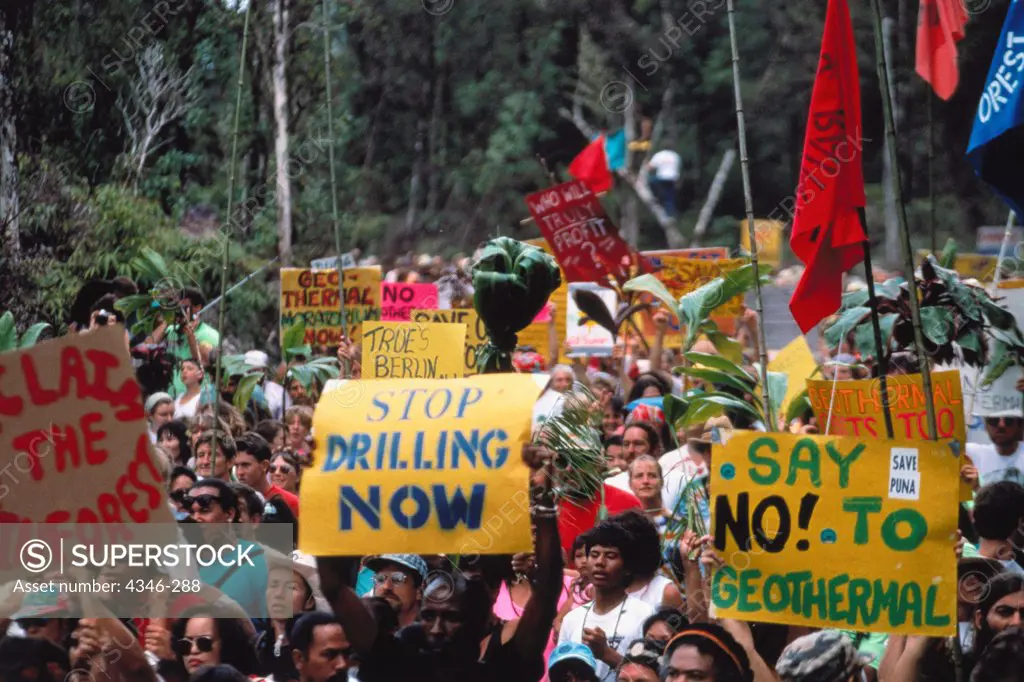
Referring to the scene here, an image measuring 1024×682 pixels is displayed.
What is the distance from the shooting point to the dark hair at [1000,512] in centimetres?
643

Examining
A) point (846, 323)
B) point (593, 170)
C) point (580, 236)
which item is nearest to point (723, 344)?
point (846, 323)

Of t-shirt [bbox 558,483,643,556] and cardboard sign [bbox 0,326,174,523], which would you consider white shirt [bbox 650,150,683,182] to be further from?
cardboard sign [bbox 0,326,174,523]

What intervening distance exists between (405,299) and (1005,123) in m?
6.44

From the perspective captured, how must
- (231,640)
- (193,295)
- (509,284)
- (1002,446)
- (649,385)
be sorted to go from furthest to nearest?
(649,385)
(193,295)
(1002,446)
(231,640)
(509,284)

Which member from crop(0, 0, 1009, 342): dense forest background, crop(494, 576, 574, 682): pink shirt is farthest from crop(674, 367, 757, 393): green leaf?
crop(0, 0, 1009, 342): dense forest background

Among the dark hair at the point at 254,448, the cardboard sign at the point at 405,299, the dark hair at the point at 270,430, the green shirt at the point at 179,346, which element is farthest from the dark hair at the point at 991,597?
the cardboard sign at the point at 405,299

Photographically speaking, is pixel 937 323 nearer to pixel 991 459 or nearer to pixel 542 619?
pixel 542 619

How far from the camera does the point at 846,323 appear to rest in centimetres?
666

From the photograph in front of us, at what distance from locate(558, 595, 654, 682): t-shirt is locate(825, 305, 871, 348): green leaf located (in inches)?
51.3

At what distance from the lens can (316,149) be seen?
63.4ft

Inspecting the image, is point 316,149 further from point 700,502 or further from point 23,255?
point 700,502

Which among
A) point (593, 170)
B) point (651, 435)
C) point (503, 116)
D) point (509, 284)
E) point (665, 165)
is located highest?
point (503, 116)

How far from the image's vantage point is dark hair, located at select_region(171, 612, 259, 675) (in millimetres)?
5676

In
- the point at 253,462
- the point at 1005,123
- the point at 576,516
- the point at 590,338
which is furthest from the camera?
the point at 590,338
